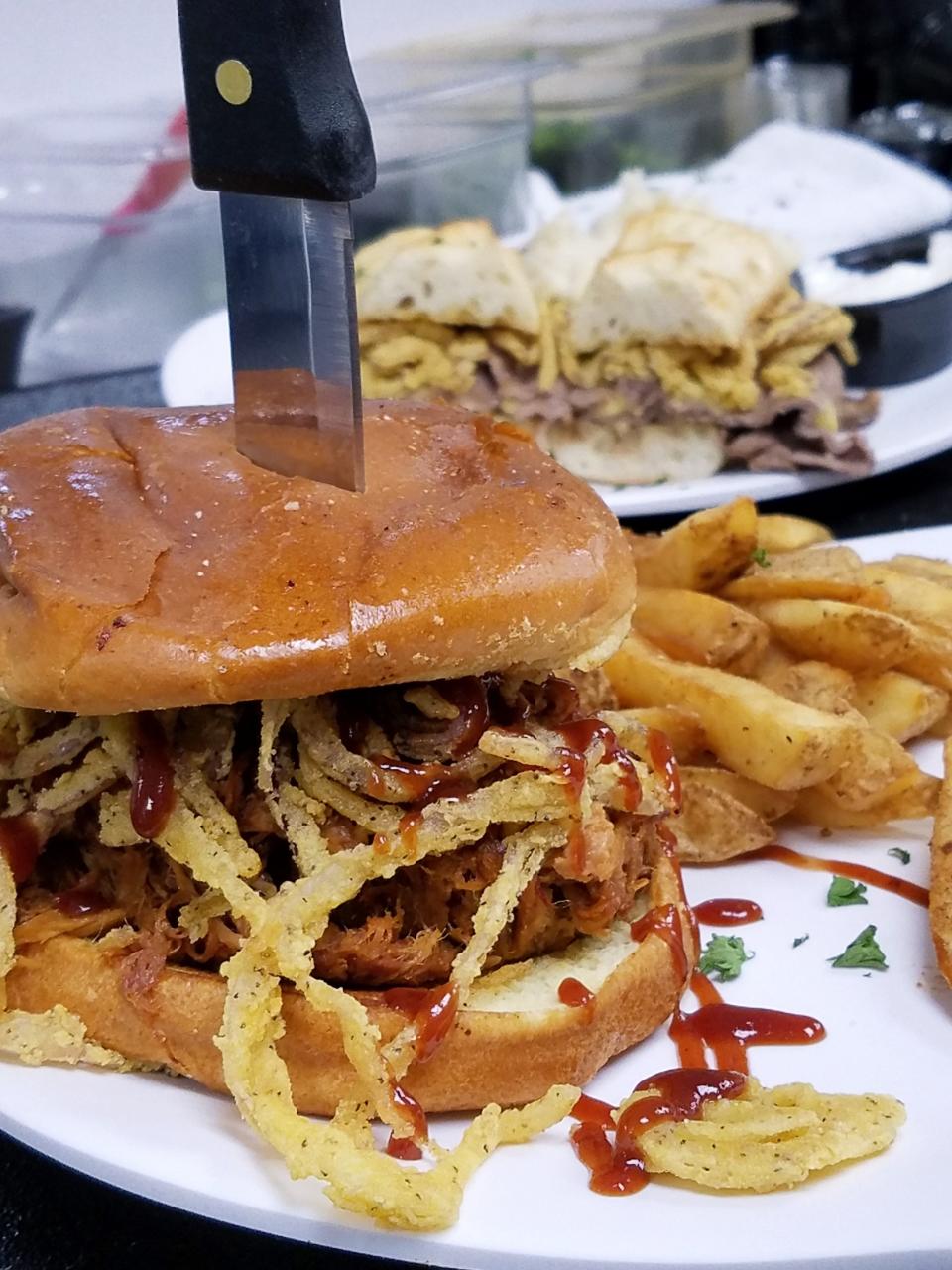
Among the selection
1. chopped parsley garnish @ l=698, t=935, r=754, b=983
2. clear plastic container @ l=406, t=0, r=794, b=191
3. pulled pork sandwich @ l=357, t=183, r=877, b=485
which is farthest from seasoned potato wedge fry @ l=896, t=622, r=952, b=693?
clear plastic container @ l=406, t=0, r=794, b=191

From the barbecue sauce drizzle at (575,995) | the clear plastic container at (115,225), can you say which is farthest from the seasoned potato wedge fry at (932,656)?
the clear plastic container at (115,225)

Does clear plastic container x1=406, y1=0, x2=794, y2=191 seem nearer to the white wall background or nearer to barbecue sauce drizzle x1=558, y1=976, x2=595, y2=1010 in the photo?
the white wall background

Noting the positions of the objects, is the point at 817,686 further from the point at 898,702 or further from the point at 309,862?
the point at 309,862

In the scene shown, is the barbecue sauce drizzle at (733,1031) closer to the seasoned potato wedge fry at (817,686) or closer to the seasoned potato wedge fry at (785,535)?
the seasoned potato wedge fry at (817,686)

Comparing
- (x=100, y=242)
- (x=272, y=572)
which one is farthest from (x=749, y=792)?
(x=100, y=242)

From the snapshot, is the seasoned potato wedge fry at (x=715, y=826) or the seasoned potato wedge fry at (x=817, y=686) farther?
the seasoned potato wedge fry at (x=817, y=686)
